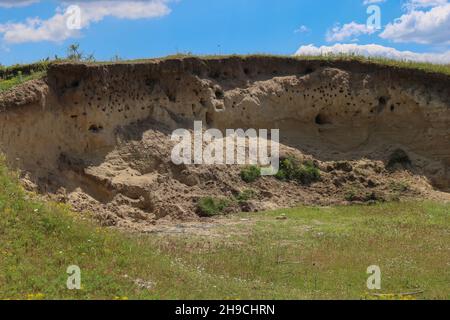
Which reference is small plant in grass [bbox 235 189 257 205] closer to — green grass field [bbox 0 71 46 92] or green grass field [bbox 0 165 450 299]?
green grass field [bbox 0 165 450 299]

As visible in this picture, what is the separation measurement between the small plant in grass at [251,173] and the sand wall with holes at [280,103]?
1.70 m

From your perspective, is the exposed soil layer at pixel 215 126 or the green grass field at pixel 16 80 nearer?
the green grass field at pixel 16 80

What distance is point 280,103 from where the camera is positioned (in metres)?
22.5

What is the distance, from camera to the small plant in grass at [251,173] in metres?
20.5

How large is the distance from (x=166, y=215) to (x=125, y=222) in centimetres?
121

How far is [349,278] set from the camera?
12.4 metres

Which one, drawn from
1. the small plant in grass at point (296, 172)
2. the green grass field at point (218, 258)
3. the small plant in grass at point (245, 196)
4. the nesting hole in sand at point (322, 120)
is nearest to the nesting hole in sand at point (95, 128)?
the small plant in grass at point (245, 196)

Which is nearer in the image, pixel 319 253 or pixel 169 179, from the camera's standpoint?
pixel 319 253

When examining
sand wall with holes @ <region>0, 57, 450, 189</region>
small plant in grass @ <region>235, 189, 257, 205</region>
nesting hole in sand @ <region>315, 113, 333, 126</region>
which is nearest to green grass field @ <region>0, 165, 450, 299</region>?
small plant in grass @ <region>235, 189, 257, 205</region>

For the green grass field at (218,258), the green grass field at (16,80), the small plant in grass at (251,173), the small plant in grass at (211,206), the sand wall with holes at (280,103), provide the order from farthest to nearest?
the small plant in grass at (251,173)
the sand wall with holes at (280,103)
the small plant in grass at (211,206)
the green grass field at (16,80)
the green grass field at (218,258)

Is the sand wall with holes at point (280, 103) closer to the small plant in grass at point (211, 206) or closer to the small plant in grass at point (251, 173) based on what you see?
the small plant in grass at point (251, 173)

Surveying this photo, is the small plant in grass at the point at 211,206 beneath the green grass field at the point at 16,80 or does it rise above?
beneath
